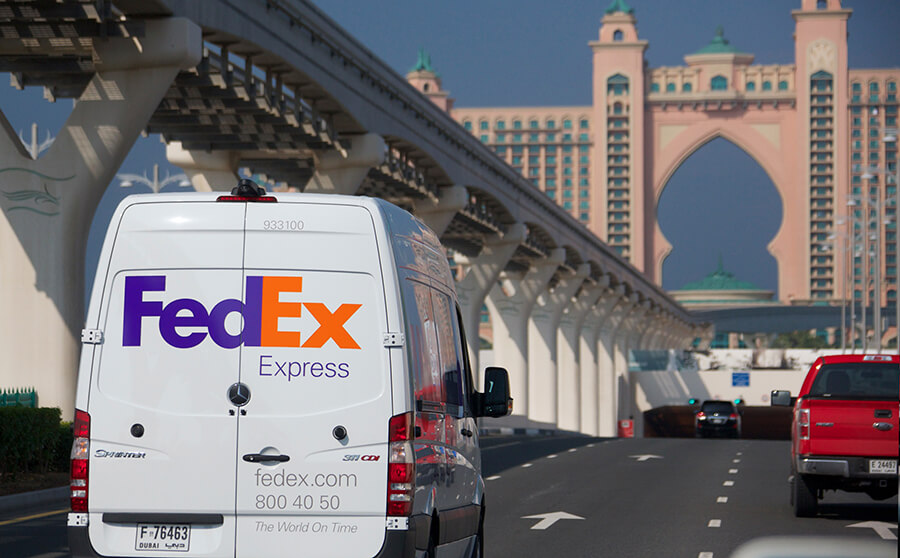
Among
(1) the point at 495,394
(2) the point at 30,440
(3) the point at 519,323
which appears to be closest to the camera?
(1) the point at 495,394

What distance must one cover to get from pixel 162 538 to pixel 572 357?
319ft

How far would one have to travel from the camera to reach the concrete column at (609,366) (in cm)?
11831

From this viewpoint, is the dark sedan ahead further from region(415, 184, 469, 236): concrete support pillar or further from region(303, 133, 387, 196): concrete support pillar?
region(303, 133, 387, 196): concrete support pillar

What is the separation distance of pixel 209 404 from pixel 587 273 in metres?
83.6

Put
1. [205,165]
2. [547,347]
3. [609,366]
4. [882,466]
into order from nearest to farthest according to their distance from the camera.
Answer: [882,466], [205,165], [547,347], [609,366]

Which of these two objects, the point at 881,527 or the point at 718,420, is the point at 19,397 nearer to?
the point at 881,527

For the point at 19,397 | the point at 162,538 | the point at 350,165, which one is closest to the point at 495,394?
the point at 162,538

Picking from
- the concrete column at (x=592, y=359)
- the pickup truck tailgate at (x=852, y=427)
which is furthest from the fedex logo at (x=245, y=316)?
the concrete column at (x=592, y=359)

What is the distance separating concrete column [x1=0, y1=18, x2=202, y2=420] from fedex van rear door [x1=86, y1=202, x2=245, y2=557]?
59.3 ft

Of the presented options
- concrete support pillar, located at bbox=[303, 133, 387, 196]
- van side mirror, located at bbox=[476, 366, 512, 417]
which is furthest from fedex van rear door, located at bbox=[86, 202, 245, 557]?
concrete support pillar, located at bbox=[303, 133, 387, 196]

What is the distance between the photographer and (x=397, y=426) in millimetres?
8250

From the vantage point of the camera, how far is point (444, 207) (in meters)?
54.3

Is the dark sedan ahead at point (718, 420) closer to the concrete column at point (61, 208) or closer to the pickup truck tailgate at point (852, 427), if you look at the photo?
the concrete column at point (61, 208)

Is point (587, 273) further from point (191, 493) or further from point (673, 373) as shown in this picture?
point (191, 493)
